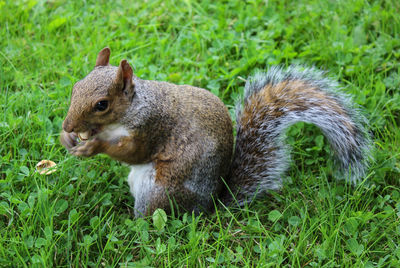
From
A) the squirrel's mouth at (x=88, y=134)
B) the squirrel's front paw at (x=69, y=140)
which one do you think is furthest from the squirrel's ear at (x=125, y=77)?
the squirrel's front paw at (x=69, y=140)

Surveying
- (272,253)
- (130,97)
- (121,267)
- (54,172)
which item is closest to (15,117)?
(54,172)

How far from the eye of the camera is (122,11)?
10.1ft

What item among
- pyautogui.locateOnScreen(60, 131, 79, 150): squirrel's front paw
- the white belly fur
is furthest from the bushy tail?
pyautogui.locateOnScreen(60, 131, 79, 150): squirrel's front paw

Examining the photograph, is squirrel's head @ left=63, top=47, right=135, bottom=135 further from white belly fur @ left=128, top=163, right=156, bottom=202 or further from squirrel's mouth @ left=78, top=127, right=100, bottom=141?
white belly fur @ left=128, top=163, right=156, bottom=202

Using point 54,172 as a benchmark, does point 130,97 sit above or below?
above

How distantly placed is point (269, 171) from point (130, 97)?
623 millimetres

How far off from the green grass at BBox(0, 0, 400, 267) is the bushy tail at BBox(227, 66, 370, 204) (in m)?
0.10

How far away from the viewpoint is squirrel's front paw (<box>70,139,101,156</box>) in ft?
5.96

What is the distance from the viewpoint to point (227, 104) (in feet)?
8.36

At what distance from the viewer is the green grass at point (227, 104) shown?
1.80m

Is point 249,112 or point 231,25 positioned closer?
point 249,112

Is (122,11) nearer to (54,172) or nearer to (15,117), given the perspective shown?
(15,117)

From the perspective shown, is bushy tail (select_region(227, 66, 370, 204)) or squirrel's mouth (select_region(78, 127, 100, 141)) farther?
bushy tail (select_region(227, 66, 370, 204))

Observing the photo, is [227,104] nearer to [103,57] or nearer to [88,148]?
[103,57]
